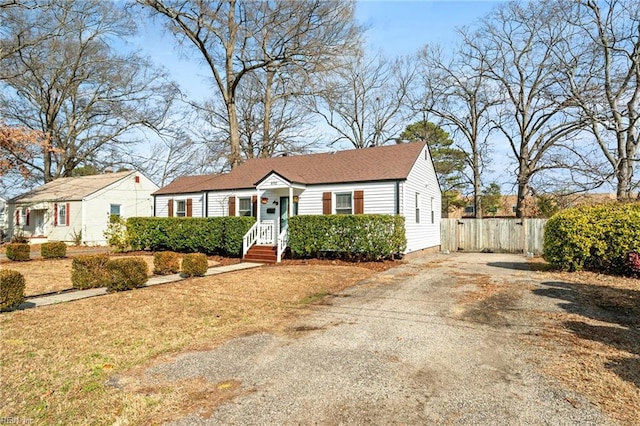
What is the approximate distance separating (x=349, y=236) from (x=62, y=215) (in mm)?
19999

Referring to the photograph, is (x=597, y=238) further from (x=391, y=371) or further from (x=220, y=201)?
(x=220, y=201)

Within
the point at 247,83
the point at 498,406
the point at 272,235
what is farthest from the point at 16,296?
the point at 247,83

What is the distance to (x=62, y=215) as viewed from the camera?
2309 centimetres

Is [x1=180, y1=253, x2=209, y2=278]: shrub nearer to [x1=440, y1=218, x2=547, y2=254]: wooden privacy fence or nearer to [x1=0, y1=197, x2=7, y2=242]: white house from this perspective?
[x1=440, y1=218, x2=547, y2=254]: wooden privacy fence

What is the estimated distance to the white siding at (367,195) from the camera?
47.0ft

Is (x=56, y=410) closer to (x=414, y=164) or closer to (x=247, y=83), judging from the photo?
(x=414, y=164)

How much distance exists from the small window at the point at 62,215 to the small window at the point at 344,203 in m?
18.2

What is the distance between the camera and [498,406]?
3039 mm

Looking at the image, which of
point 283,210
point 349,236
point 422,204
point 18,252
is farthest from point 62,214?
point 422,204

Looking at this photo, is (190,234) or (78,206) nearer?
(190,234)

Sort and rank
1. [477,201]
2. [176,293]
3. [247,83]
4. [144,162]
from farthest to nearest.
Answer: [144,162]
[247,83]
[477,201]
[176,293]

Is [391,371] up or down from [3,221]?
down

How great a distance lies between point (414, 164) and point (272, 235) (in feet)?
22.1

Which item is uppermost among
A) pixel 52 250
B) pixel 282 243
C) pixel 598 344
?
pixel 282 243
